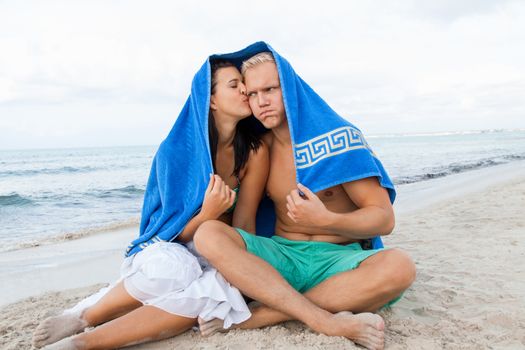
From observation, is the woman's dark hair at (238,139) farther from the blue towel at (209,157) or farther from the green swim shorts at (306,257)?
the green swim shorts at (306,257)

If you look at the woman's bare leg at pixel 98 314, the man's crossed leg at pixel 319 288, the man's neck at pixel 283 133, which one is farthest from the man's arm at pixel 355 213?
the woman's bare leg at pixel 98 314

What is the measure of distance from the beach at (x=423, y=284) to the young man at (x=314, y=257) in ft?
0.39

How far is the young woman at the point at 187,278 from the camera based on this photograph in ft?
8.02

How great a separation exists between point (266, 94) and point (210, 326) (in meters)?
1.37

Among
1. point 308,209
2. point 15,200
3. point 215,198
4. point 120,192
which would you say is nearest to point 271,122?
point 215,198

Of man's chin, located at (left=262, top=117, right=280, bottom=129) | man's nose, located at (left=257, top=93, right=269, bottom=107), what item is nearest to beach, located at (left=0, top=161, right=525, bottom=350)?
man's chin, located at (left=262, top=117, right=280, bottom=129)

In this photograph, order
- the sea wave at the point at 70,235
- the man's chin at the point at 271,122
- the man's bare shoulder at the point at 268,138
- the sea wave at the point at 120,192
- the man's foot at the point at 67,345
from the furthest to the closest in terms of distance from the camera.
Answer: the sea wave at the point at 120,192
the sea wave at the point at 70,235
the man's bare shoulder at the point at 268,138
the man's chin at the point at 271,122
the man's foot at the point at 67,345

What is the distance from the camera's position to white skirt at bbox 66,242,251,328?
2477mm

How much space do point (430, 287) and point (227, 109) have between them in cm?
187

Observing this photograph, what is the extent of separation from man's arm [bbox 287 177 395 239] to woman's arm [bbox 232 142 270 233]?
0.49 m

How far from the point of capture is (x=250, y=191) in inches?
122

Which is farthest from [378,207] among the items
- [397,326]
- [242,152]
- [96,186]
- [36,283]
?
[96,186]

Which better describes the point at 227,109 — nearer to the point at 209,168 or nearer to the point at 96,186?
the point at 209,168

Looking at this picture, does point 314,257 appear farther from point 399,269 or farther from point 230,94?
point 230,94
